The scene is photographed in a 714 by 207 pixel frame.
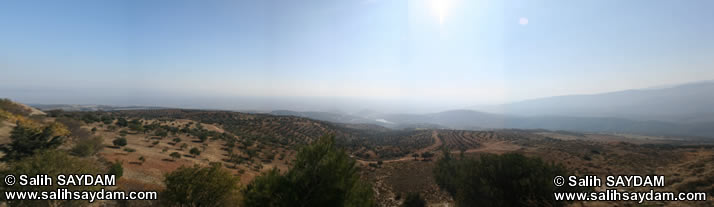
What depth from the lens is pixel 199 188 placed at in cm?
781

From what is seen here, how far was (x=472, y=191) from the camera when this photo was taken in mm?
10789

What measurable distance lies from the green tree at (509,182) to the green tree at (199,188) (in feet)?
37.4

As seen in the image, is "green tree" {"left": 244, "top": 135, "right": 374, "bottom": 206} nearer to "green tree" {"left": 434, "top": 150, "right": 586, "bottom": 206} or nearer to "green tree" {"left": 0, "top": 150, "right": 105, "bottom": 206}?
"green tree" {"left": 0, "top": 150, "right": 105, "bottom": 206}

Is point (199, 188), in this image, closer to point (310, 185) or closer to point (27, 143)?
point (310, 185)

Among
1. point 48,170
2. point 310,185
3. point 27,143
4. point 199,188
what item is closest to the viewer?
point 310,185

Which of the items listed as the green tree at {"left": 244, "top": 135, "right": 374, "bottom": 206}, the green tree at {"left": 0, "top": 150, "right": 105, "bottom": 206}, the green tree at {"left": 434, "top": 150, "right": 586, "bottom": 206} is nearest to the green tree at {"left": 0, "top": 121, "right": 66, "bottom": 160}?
the green tree at {"left": 0, "top": 150, "right": 105, "bottom": 206}

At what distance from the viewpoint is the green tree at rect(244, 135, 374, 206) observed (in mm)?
6422

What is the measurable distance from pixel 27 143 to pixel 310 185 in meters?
17.3

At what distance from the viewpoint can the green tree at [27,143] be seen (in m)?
11.0

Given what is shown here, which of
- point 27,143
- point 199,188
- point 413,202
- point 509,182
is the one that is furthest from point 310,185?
point 27,143

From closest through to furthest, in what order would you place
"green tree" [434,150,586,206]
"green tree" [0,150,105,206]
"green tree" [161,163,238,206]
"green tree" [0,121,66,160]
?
"green tree" [0,150,105,206] → "green tree" [161,163,238,206] → "green tree" [434,150,586,206] → "green tree" [0,121,66,160]

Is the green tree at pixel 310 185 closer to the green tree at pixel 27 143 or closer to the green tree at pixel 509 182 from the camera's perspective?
the green tree at pixel 509 182

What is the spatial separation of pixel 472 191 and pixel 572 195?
391 cm

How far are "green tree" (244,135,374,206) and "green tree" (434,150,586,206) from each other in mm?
7076
